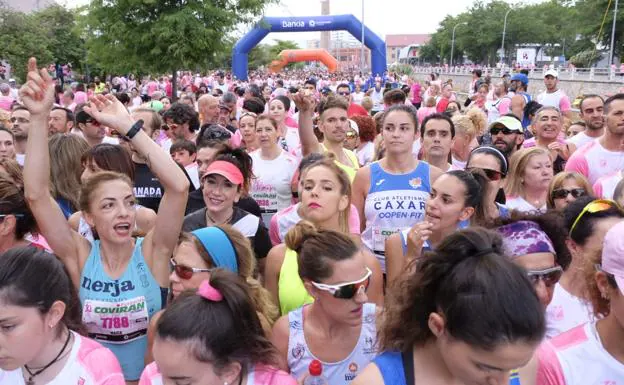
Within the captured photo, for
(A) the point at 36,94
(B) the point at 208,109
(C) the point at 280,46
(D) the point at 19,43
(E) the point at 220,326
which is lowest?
(E) the point at 220,326

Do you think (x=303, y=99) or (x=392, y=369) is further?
(x=303, y=99)

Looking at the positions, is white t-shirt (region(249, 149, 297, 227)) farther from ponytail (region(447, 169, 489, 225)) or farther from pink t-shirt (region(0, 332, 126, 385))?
pink t-shirt (region(0, 332, 126, 385))

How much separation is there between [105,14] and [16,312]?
12.4 m

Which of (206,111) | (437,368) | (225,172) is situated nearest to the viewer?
(437,368)

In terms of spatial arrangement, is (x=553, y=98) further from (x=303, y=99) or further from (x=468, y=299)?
(x=468, y=299)

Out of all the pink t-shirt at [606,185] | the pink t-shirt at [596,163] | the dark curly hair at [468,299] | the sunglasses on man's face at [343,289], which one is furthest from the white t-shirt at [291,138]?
the dark curly hair at [468,299]

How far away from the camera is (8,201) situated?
→ 3479 millimetres

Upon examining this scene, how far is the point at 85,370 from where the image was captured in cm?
240

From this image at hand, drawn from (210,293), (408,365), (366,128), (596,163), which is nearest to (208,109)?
(366,128)

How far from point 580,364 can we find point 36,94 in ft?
9.21

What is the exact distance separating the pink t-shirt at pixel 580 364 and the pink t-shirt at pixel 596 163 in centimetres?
355

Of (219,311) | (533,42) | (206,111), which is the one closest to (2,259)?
(219,311)

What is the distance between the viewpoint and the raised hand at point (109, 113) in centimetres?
325

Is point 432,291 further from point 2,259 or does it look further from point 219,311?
point 2,259
